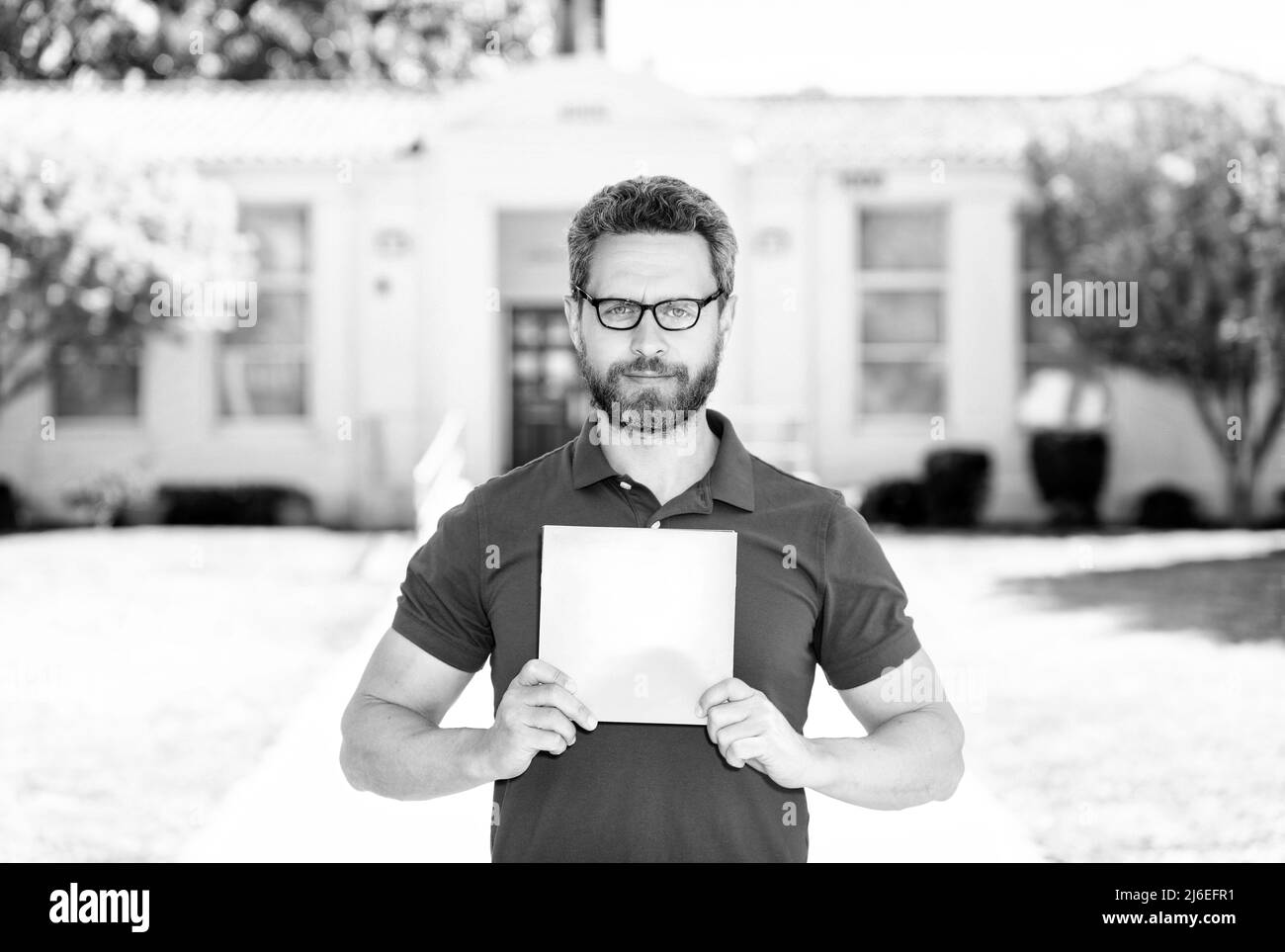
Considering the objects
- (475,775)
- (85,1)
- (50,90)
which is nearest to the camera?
(475,775)

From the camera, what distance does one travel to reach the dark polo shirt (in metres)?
1.94

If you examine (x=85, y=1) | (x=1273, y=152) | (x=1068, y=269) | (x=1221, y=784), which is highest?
(x=85, y=1)

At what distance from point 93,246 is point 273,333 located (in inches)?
85.9

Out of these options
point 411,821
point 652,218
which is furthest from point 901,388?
point 652,218

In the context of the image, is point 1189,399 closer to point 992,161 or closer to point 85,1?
point 992,161

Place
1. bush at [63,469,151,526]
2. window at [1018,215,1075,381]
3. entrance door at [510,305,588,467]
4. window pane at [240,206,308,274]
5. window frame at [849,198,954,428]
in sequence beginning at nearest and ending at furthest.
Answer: bush at [63,469,151,526]
window at [1018,215,1075,381]
window frame at [849,198,954,428]
window pane at [240,206,308,274]
entrance door at [510,305,588,467]

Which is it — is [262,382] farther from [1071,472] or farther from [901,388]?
[1071,472]

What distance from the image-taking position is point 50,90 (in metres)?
16.6

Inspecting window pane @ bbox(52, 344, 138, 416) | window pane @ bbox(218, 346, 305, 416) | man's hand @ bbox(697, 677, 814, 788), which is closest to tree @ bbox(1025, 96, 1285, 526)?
window pane @ bbox(218, 346, 305, 416)

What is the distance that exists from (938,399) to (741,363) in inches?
82.1

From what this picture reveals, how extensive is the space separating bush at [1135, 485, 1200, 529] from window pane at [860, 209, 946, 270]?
10.2ft

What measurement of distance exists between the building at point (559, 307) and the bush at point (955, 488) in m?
0.70

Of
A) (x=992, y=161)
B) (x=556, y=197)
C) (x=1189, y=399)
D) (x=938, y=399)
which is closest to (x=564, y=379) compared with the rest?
(x=556, y=197)

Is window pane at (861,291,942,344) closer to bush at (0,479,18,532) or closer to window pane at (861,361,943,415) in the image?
window pane at (861,361,943,415)
